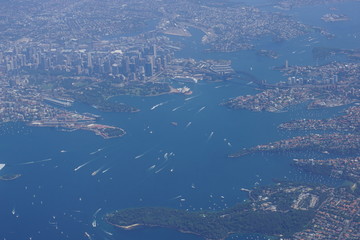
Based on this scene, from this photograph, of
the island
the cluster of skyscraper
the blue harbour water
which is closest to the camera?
the island

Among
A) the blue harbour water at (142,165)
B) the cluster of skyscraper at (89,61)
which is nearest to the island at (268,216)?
the blue harbour water at (142,165)

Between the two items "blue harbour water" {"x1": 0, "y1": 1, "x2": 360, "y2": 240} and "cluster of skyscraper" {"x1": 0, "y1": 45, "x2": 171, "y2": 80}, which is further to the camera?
"cluster of skyscraper" {"x1": 0, "y1": 45, "x2": 171, "y2": 80}

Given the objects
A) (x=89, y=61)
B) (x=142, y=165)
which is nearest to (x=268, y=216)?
(x=142, y=165)

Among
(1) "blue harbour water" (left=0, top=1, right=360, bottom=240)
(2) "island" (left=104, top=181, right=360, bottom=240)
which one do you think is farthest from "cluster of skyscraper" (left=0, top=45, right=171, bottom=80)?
(2) "island" (left=104, top=181, right=360, bottom=240)

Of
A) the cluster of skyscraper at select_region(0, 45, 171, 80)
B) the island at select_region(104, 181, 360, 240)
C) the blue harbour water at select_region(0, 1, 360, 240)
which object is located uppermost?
the island at select_region(104, 181, 360, 240)

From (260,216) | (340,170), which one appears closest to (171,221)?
(260,216)

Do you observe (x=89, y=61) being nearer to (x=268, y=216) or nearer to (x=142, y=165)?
(x=142, y=165)

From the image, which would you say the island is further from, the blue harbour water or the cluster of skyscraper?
the cluster of skyscraper

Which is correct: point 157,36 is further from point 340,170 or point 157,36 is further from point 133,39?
point 340,170
